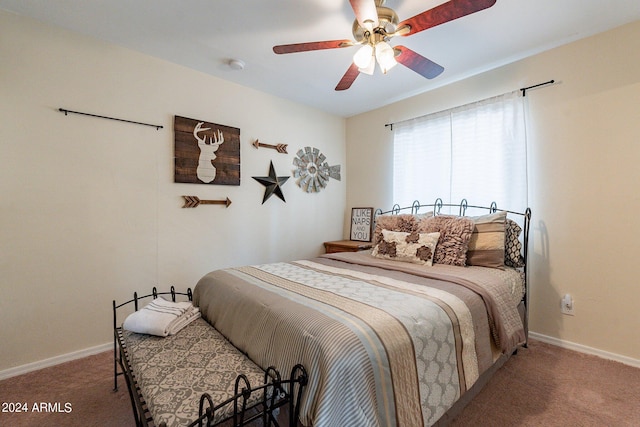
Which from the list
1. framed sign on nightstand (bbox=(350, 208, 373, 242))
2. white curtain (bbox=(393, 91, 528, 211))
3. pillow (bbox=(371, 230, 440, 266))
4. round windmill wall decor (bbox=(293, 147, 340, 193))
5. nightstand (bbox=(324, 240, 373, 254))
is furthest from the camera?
framed sign on nightstand (bbox=(350, 208, 373, 242))

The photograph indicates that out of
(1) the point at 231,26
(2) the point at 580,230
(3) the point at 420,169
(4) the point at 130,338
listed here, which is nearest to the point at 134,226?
(4) the point at 130,338

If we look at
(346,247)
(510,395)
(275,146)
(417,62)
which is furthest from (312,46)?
(510,395)

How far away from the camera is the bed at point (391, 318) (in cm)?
105

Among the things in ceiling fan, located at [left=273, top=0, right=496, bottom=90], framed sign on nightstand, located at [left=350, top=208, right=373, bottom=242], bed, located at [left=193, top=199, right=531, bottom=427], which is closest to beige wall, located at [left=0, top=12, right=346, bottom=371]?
bed, located at [left=193, top=199, right=531, bottom=427]

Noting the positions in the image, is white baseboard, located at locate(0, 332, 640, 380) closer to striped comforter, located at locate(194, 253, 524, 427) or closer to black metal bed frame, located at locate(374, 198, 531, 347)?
black metal bed frame, located at locate(374, 198, 531, 347)

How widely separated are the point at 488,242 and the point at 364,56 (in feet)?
5.41

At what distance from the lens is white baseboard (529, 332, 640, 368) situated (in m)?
2.07

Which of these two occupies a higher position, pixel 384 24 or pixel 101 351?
pixel 384 24

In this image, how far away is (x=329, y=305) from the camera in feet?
4.41

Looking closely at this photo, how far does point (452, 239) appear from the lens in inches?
89.8

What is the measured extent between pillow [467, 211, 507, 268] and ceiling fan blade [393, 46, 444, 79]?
4.03 ft

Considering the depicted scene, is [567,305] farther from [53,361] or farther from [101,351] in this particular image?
[53,361]

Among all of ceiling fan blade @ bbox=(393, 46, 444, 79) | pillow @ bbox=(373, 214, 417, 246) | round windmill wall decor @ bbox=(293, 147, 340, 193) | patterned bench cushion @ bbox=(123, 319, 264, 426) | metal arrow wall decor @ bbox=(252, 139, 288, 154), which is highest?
ceiling fan blade @ bbox=(393, 46, 444, 79)

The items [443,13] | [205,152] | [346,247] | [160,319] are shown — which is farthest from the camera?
[346,247]
